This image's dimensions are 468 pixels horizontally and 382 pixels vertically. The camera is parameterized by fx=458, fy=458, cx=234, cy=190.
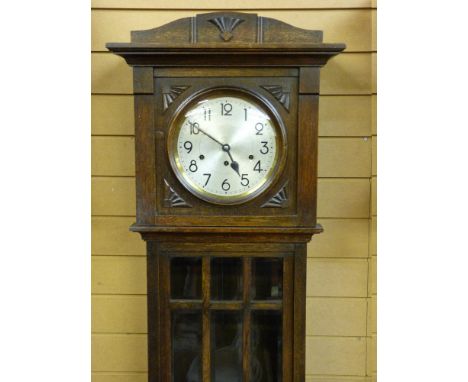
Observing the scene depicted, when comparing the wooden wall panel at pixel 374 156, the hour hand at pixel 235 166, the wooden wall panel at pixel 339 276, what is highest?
the wooden wall panel at pixel 374 156

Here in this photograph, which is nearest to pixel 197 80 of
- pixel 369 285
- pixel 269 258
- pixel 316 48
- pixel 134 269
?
→ pixel 316 48

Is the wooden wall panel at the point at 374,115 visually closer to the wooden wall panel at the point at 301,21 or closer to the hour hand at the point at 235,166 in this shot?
the wooden wall panel at the point at 301,21

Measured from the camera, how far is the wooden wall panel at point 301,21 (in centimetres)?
139

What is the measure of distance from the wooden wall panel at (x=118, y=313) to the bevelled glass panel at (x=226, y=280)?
1.17 ft

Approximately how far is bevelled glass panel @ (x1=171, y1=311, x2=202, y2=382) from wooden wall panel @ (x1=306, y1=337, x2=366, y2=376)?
0.41 metres

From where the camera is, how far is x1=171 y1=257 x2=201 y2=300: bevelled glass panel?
120 centimetres

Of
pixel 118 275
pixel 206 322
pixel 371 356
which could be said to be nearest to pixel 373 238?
pixel 371 356

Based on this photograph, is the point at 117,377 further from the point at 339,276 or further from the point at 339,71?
the point at 339,71

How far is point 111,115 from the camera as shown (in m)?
1.42

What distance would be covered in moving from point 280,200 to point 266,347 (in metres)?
0.39

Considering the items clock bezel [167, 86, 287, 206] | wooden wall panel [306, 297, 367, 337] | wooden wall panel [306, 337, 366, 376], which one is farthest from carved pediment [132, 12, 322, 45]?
wooden wall panel [306, 337, 366, 376]

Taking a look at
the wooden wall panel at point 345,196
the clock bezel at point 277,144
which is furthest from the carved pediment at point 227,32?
the wooden wall panel at point 345,196

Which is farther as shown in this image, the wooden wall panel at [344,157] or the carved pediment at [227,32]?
the wooden wall panel at [344,157]

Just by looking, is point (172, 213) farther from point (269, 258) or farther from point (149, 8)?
point (149, 8)
